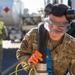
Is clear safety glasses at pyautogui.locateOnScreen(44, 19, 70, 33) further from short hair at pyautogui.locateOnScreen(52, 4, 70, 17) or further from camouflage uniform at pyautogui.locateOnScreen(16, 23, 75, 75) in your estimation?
camouflage uniform at pyautogui.locateOnScreen(16, 23, 75, 75)

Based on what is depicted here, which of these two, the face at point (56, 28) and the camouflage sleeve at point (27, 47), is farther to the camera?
the camouflage sleeve at point (27, 47)

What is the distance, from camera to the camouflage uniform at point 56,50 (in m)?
2.79

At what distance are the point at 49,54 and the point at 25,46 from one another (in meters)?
0.22

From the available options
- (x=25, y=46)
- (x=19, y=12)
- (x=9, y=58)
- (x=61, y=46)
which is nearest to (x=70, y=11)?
(x=61, y=46)

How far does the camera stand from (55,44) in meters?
2.80

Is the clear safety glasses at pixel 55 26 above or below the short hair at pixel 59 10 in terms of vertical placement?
below

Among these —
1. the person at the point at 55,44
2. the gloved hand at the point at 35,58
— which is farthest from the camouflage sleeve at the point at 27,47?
the gloved hand at the point at 35,58

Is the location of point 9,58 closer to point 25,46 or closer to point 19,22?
point 19,22

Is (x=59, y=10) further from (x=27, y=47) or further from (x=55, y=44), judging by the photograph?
(x=27, y=47)

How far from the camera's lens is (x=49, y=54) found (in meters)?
2.78

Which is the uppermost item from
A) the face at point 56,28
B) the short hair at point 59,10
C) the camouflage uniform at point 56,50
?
the short hair at point 59,10

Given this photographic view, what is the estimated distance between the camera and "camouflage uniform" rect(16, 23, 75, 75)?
279 cm

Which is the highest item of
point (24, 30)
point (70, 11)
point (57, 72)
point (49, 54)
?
point (70, 11)

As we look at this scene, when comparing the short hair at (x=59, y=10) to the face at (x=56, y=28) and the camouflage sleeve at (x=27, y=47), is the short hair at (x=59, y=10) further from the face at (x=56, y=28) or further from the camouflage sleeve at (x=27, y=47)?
the camouflage sleeve at (x=27, y=47)
